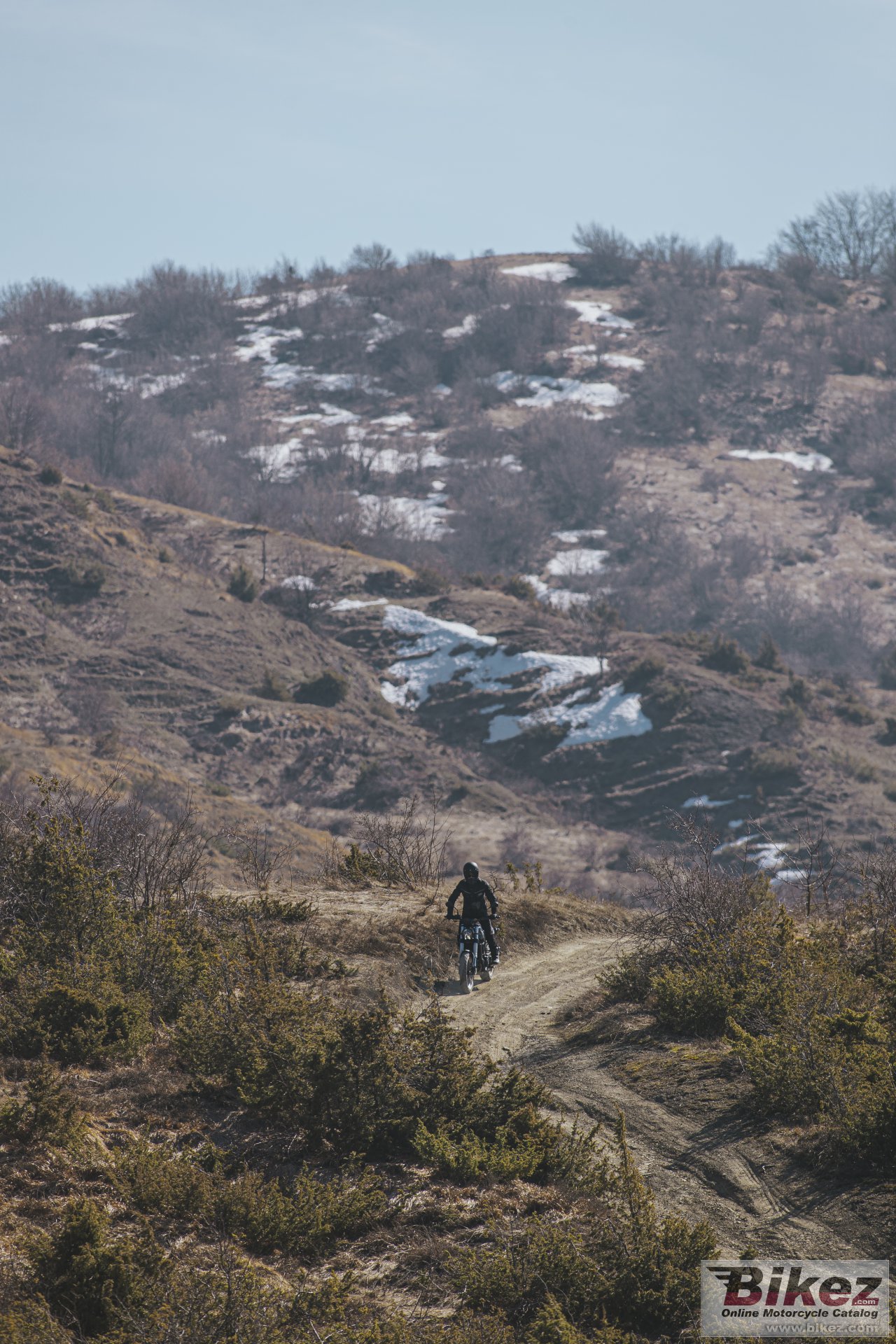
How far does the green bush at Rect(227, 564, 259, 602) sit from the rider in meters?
46.9

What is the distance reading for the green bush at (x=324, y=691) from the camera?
51406mm

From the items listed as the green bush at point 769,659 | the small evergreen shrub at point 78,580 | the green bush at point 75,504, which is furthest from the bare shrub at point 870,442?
the small evergreen shrub at point 78,580

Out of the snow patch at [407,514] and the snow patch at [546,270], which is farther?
the snow patch at [546,270]

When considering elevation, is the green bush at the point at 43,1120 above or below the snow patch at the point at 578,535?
above

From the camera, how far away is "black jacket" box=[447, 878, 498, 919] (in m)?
11.5

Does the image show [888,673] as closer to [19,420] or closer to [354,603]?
[354,603]

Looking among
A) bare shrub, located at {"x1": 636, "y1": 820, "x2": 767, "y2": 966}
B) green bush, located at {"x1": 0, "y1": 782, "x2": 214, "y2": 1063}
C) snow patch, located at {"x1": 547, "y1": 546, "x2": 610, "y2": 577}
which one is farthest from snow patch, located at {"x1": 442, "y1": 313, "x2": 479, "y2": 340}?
green bush, located at {"x1": 0, "y1": 782, "x2": 214, "y2": 1063}

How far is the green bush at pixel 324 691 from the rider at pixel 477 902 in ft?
Answer: 131

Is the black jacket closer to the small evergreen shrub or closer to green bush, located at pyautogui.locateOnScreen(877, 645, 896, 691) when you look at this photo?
the small evergreen shrub

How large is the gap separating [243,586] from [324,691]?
30.1 ft

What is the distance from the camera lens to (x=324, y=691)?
5162 centimetres

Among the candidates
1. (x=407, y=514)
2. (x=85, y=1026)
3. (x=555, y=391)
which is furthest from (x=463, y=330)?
(x=85, y=1026)

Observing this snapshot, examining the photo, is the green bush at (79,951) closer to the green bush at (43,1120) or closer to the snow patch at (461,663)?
the green bush at (43,1120)

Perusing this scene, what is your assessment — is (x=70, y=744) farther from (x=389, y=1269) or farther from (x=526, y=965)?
(x=389, y=1269)
